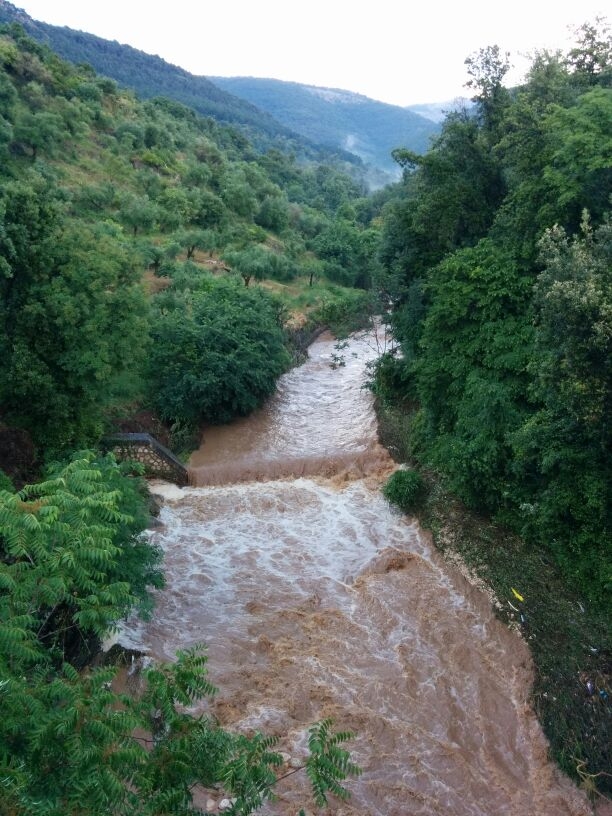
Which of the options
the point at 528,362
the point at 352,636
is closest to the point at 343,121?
the point at 528,362

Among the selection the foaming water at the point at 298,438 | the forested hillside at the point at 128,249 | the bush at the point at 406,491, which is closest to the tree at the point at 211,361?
the forested hillside at the point at 128,249

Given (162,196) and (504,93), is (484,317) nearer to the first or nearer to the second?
(504,93)

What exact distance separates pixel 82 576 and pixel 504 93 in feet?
65.1

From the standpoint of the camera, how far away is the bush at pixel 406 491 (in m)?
16.2

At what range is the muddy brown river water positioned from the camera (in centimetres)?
909

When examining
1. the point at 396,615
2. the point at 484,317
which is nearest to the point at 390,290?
the point at 484,317

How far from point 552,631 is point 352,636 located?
146 inches

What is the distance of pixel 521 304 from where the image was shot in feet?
49.8

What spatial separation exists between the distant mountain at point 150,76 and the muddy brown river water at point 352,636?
273ft

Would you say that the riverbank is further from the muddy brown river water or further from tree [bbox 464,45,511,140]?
tree [bbox 464,45,511,140]

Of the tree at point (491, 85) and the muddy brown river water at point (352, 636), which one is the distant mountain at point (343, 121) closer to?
the tree at point (491, 85)

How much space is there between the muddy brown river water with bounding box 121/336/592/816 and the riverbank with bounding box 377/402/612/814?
11.1 inches

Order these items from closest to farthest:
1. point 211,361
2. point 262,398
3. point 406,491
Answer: point 406,491, point 211,361, point 262,398

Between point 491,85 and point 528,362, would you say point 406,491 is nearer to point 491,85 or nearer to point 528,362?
point 528,362
